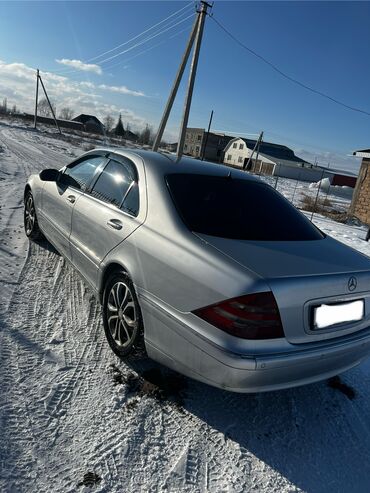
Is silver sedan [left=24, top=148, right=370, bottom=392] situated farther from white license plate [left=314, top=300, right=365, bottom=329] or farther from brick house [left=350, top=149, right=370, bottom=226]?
brick house [left=350, top=149, right=370, bottom=226]

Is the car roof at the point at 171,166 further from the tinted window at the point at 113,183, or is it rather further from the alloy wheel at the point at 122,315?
the alloy wheel at the point at 122,315

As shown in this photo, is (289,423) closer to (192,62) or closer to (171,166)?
(171,166)

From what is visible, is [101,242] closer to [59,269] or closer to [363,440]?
[59,269]

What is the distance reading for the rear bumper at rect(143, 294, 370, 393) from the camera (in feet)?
7.11

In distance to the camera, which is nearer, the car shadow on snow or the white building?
the car shadow on snow

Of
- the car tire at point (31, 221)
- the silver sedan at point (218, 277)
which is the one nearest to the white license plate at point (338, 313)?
the silver sedan at point (218, 277)

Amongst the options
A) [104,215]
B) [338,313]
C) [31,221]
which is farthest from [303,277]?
[31,221]

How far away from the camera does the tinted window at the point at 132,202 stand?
3059 mm

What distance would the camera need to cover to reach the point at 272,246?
8.59 ft

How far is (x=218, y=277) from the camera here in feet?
7.30

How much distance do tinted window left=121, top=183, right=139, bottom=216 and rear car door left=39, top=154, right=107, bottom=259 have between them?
2.71ft

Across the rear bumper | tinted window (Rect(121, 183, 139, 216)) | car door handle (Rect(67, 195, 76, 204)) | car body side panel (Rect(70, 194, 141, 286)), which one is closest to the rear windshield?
tinted window (Rect(121, 183, 139, 216))

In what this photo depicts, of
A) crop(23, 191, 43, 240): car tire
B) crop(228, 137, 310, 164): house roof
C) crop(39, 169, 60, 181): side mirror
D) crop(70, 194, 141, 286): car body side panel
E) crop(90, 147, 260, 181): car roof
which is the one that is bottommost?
crop(23, 191, 43, 240): car tire

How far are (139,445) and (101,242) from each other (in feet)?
5.15
